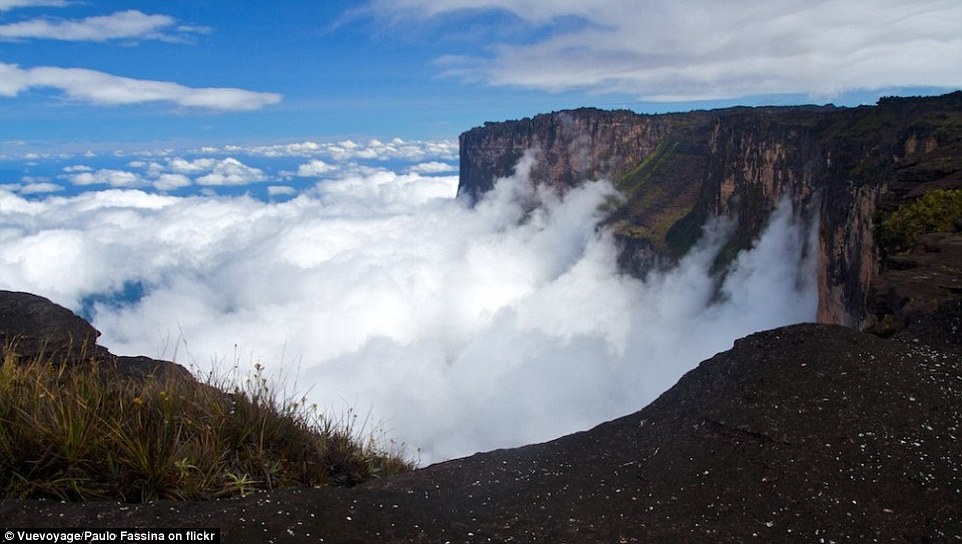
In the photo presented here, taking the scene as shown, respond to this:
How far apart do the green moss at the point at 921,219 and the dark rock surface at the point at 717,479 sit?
33.6 ft

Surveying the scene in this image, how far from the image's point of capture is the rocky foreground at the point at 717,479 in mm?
5008

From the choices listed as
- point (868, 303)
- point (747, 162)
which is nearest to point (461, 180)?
point (747, 162)

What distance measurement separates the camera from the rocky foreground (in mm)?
5008

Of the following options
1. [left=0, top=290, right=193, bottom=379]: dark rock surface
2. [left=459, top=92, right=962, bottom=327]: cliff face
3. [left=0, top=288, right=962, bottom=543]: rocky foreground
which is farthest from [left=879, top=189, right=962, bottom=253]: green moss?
[left=0, top=290, right=193, bottom=379]: dark rock surface

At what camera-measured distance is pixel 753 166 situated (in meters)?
83.2

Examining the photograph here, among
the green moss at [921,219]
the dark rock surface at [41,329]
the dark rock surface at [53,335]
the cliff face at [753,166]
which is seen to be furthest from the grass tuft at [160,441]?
the green moss at [921,219]

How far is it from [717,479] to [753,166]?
84.6 m

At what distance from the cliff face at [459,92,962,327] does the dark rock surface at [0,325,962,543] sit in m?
5.37

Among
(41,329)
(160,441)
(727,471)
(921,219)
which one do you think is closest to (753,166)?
(921,219)

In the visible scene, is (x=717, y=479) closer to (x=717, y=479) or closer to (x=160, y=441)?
(x=717, y=479)

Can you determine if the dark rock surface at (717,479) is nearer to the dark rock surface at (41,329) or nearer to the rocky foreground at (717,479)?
the rocky foreground at (717,479)

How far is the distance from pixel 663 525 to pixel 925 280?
8.13 m

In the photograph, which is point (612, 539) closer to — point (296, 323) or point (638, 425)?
point (638, 425)

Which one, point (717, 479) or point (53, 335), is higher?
point (53, 335)
